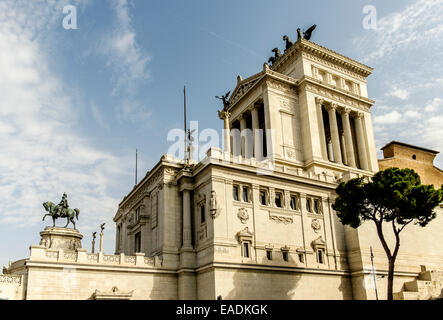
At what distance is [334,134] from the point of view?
59094mm

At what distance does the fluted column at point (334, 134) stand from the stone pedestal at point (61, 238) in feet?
110

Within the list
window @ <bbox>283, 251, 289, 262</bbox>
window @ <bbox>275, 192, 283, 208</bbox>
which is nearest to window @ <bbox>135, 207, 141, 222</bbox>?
window @ <bbox>275, 192, 283, 208</bbox>

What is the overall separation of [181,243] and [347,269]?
16.2m

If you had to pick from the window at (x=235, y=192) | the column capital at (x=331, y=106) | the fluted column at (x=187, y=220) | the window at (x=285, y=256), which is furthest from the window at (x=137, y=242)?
the column capital at (x=331, y=106)

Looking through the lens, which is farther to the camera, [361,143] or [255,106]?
[361,143]

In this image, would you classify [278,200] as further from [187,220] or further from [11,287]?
[11,287]

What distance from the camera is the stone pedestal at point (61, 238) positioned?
147 ft

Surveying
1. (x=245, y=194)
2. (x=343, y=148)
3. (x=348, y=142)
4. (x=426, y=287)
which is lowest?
(x=426, y=287)

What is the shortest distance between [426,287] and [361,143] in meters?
24.3

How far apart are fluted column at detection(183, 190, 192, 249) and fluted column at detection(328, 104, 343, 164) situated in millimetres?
25158

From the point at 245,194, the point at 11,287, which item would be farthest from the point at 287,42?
the point at 11,287

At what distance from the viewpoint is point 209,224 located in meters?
37.8

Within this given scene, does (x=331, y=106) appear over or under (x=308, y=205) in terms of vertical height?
over
